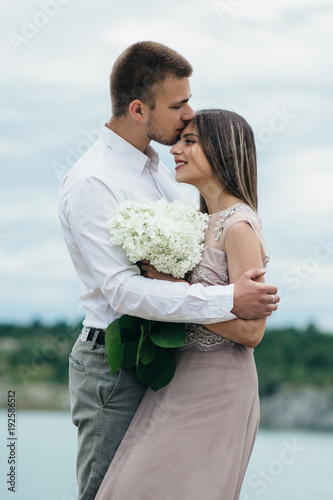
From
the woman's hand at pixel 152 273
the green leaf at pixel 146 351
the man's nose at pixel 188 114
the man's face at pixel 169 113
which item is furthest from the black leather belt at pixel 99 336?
the man's nose at pixel 188 114

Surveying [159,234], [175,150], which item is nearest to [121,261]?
[159,234]

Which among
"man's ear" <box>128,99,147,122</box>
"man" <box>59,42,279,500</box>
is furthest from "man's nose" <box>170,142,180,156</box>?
"man's ear" <box>128,99,147,122</box>

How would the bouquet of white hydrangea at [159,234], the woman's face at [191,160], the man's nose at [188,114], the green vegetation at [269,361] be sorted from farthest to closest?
the green vegetation at [269,361], the man's nose at [188,114], the woman's face at [191,160], the bouquet of white hydrangea at [159,234]

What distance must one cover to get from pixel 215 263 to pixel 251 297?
221mm

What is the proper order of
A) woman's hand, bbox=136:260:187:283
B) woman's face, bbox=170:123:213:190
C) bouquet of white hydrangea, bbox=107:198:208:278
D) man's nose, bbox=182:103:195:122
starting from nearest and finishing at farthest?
bouquet of white hydrangea, bbox=107:198:208:278
woman's hand, bbox=136:260:187:283
woman's face, bbox=170:123:213:190
man's nose, bbox=182:103:195:122

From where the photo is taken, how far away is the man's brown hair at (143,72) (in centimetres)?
297

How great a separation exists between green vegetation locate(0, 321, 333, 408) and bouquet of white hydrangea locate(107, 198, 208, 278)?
35.3 ft

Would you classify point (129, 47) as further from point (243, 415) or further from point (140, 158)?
point (243, 415)

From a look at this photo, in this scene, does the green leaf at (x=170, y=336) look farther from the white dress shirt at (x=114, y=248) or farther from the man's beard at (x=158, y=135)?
the man's beard at (x=158, y=135)

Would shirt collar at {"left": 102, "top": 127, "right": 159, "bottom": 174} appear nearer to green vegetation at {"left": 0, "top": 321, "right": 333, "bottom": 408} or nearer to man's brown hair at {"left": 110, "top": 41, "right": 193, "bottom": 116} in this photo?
man's brown hair at {"left": 110, "top": 41, "right": 193, "bottom": 116}

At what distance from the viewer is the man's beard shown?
116 inches

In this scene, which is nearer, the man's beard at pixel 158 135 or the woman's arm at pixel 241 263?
the woman's arm at pixel 241 263

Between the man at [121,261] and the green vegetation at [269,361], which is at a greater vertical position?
the man at [121,261]

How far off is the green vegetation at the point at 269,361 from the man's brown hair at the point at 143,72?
10.4m
